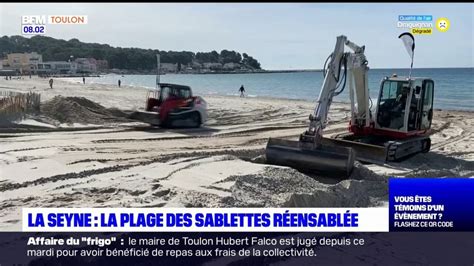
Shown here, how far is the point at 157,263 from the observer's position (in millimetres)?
4605

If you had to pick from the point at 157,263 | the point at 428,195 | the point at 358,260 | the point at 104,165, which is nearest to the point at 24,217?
the point at 157,263

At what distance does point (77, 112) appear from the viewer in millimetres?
15898

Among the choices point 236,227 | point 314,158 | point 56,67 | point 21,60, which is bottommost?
point 236,227

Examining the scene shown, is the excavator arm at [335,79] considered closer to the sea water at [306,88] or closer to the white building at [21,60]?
the sea water at [306,88]

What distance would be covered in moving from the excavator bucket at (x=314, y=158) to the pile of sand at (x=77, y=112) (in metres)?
8.76

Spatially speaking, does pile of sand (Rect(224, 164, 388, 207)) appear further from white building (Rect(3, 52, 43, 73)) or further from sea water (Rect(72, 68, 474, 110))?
white building (Rect(3, 52, 43, 73))

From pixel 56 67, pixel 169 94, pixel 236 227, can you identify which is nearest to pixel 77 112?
pixel 169 94

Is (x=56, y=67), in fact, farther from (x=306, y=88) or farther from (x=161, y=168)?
(x=161, y=168)

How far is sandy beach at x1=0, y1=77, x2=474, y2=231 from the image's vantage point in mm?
6414

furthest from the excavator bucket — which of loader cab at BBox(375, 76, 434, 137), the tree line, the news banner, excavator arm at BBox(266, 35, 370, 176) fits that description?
the tree line

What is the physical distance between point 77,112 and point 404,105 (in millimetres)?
11254

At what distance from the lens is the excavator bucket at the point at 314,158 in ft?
27.6

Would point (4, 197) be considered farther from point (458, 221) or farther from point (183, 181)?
point (458, 221)

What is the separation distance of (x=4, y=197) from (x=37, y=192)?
457 millimetres
